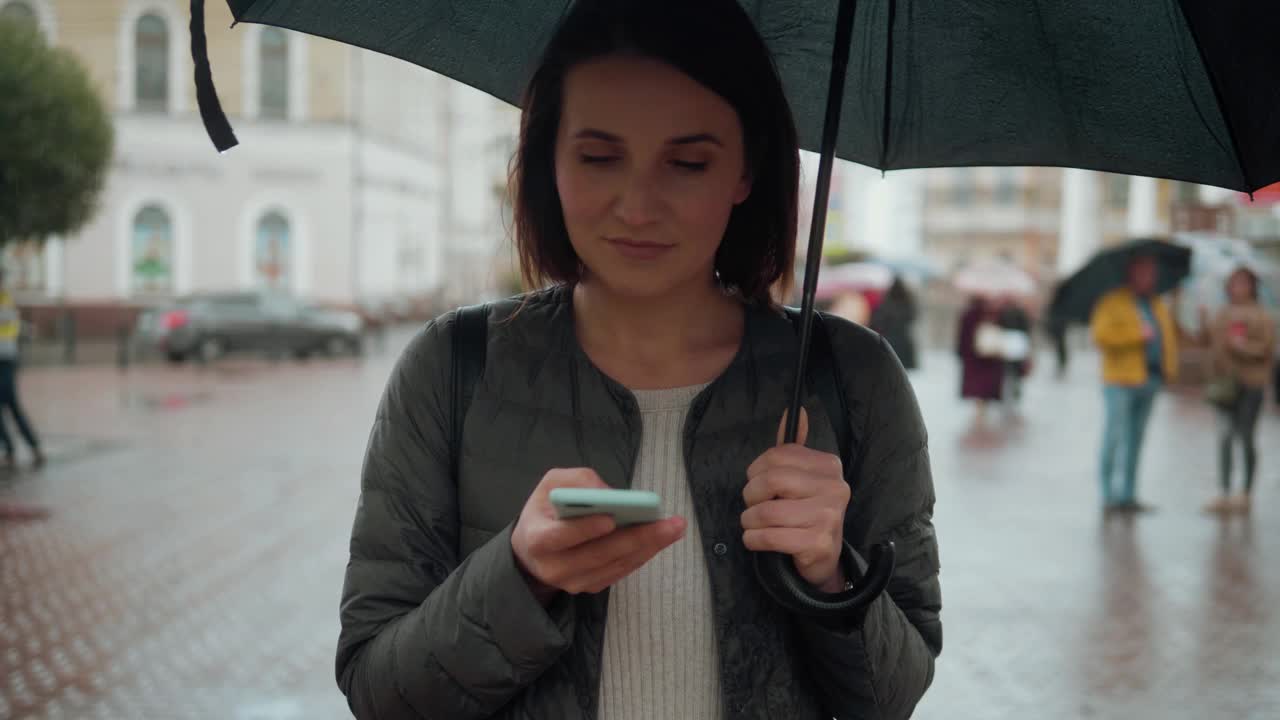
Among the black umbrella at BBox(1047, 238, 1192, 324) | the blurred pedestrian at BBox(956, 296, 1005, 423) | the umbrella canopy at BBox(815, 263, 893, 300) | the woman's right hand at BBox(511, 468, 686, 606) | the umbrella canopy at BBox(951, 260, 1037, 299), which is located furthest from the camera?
the umbrella canopy at BBox(815, 263, 893, 300)

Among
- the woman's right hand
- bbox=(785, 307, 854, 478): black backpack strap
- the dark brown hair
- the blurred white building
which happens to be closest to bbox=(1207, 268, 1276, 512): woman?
the dark brown hair

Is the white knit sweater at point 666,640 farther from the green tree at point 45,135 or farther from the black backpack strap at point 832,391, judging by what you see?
the green tree at point 45,135

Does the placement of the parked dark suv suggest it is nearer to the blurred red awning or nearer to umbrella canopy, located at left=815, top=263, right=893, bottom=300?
umbrella canopy, located at left=815, top=263, right=893, bottom=300

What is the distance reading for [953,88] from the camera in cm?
228

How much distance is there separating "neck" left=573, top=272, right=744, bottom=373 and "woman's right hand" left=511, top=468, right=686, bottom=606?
378mm

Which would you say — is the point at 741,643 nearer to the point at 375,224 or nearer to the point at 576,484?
the point at 576,484

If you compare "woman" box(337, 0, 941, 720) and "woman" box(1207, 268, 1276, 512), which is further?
"woman" box(1207, 268, 1276, 512)

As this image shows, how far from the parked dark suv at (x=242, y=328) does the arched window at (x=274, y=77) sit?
11.7 metres

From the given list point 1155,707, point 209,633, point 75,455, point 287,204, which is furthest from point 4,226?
point 287,204

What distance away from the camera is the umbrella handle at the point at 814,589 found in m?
1.71

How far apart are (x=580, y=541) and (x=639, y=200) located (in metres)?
0.45

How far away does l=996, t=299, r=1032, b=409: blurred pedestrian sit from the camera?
20.1 m

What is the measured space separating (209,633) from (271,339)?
2486 centimetres

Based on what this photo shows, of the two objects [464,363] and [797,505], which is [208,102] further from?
[797,505]
